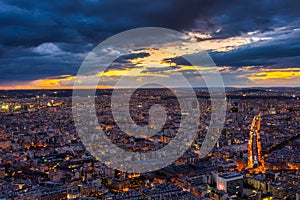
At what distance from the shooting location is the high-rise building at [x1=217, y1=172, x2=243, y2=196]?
31.3 ft

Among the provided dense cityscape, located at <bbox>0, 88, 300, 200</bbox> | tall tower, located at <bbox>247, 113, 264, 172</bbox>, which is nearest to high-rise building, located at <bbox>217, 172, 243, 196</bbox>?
dense cityscape, located at <bbox>0, 88, 300, 200</bbox>

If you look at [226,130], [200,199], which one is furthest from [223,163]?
[226,130]

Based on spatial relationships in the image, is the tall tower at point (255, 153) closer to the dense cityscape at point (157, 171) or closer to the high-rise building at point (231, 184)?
the dense cityscape at point (157, 171)

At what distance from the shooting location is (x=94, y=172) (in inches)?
478

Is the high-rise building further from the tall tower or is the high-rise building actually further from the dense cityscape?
the tall tower

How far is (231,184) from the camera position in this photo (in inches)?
382

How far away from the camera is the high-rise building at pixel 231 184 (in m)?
9.54

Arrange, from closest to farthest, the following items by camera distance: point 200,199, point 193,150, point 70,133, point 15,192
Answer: point 200,199 → point 15,192 → point 193,150 → point 70,133

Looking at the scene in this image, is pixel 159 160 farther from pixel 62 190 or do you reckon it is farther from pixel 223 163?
pixel 62 190

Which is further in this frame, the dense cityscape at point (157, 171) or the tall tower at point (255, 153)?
the tall tower at point (255, 153)

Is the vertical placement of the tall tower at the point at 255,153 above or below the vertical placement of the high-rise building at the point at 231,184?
below

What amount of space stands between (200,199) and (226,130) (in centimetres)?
1420

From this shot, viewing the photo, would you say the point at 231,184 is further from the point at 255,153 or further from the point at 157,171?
the point at 255,153

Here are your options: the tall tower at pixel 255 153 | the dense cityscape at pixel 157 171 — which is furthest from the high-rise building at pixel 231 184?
the tall tower at pixel 255 153
